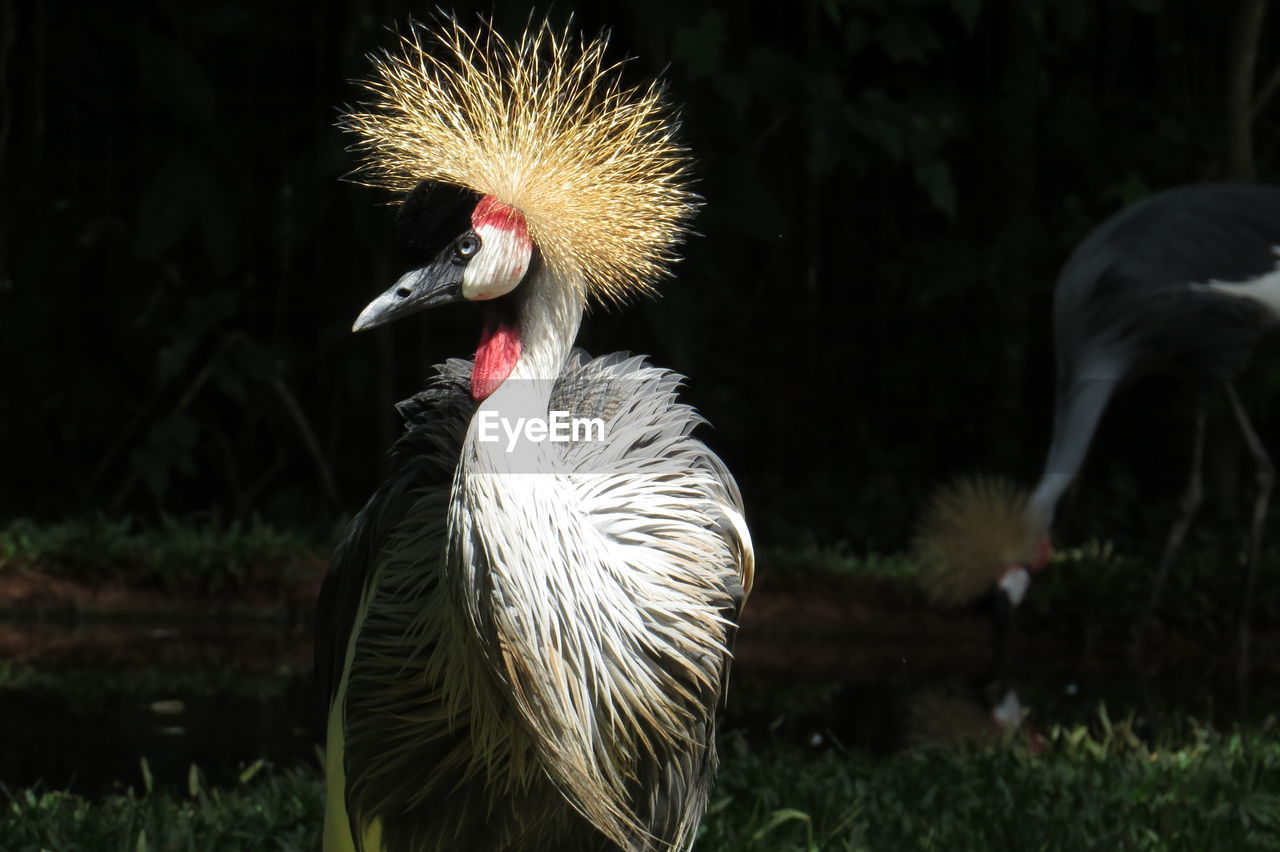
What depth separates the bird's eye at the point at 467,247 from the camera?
183 centimetres

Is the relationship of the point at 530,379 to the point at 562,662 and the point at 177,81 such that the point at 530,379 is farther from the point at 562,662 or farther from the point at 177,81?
the point at 177,81

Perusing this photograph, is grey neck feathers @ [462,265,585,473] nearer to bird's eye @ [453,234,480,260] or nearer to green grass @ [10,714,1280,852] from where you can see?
bird's eye @ [453,234,480,260]

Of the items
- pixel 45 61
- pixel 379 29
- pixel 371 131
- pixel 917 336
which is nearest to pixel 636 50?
pixel 379 29

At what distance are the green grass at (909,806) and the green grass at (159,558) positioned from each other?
189cm

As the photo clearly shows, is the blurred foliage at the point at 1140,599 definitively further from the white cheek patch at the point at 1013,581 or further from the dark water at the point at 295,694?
the white cheek patch at the point at 1013,581

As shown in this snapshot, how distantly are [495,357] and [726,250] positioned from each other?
4.17 meters

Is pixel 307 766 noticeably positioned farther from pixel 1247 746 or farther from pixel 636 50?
pixel 636 50

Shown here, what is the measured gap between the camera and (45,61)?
572 cm

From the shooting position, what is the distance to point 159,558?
184 inches

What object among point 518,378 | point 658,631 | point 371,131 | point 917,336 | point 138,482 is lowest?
point 138,482

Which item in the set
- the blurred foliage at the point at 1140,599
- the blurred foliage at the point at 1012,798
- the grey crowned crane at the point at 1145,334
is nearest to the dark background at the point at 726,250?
the blurred foliage at the point at 1140,599

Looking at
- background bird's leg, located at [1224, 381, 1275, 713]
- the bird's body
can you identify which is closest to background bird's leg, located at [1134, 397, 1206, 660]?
background bird's leg, located at [1224, 381, 1275, 713]

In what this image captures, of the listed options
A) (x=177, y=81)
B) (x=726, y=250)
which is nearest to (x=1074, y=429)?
(x=726, y=250)

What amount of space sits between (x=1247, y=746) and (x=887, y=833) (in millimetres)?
885
